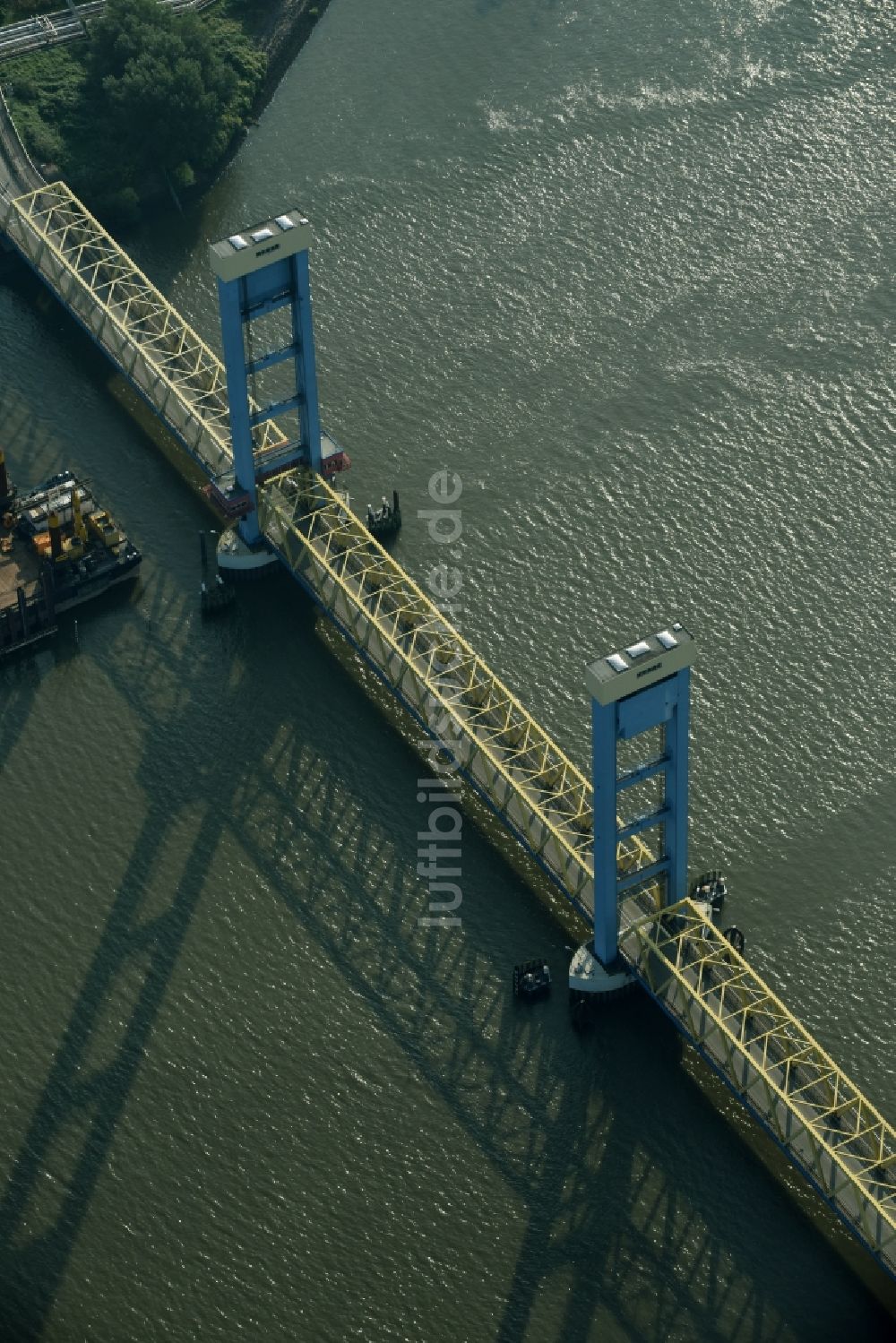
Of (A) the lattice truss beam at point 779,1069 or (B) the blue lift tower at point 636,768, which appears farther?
(A) the lattice truss beam at point 779,1069

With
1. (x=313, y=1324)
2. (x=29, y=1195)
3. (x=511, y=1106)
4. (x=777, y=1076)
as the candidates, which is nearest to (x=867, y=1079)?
(x=777, y=1076)

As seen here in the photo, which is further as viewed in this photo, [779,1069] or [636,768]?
[636,768]

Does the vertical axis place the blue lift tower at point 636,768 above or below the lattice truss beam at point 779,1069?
above

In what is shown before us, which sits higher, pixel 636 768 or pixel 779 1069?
pixel 636 768

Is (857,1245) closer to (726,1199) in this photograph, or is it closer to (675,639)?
(726,1199)
